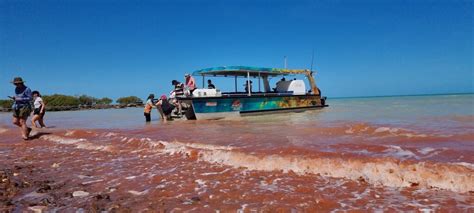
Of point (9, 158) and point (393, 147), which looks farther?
point (9, 158)

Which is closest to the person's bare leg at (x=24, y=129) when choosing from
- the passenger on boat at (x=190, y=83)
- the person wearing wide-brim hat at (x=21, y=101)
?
the person wearing wide-brim hat at (x=21, y=101)

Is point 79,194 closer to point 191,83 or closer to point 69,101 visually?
point 191,83

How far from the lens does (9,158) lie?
17.7 ft

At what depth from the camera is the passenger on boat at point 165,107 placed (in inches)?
535

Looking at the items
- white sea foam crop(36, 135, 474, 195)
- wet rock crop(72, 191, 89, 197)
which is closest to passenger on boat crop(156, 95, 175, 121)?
white sea foam crop(36, 135, 474, 195)

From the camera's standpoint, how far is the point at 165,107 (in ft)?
44.8

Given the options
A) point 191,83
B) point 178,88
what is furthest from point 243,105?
point 178,88

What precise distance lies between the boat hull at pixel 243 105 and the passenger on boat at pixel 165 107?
0.92m

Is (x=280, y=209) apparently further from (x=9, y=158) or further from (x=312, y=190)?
(x=9, y=158)

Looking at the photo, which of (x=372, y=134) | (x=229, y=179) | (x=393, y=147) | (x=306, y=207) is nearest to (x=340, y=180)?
(x=306, y=207)

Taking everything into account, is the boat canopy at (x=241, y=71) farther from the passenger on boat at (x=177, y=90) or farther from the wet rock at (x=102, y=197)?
the wet rock at (x=102, y=197)

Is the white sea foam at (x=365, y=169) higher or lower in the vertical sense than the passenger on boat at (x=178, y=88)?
lower

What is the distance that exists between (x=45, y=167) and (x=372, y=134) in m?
6.42

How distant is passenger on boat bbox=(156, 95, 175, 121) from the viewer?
13.6m
